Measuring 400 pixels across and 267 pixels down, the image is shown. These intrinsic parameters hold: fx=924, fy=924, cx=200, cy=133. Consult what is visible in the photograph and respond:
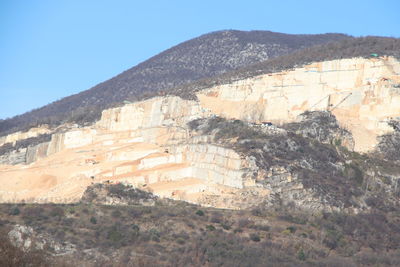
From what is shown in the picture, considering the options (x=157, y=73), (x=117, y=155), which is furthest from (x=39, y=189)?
(x=157, y=73)

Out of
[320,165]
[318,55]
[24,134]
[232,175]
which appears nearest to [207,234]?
[232,175]

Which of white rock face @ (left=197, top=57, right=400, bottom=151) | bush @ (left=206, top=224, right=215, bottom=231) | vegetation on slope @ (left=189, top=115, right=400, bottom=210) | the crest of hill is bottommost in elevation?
bush @ (left=206, top=224, right=215, bottom=231)

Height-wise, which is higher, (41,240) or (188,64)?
(188,64)

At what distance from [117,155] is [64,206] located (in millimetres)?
16284

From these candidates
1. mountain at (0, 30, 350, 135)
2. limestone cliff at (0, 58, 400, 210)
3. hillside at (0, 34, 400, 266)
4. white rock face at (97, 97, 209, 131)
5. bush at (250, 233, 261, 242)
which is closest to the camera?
hillside at (0, 34, 400, 266)

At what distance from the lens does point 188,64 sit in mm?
124125

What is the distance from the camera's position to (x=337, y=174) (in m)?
62.0

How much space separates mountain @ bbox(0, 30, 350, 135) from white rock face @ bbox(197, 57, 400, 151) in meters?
36.7

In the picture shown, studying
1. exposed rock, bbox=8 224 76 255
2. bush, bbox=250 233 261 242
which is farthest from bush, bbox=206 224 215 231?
exposed rock, bbox=8 224 76 255

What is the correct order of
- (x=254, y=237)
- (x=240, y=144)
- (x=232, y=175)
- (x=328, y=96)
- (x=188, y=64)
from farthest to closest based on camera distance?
(x=188, y=64) < (x=328, y=96) < (x=240, y=144) < (x=232, y=175) < (x=254, y=237)

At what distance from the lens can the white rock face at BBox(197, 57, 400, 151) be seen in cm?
6975

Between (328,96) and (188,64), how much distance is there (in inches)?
2084

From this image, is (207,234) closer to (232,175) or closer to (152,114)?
(232,175)

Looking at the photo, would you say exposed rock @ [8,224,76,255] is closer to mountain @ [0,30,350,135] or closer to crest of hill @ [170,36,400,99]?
crest of hill @ [170,36,400,99]
